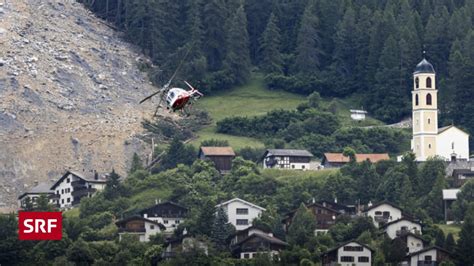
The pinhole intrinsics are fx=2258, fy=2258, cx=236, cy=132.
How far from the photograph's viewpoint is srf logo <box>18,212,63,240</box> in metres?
121

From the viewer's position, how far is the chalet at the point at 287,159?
14262 centimetres

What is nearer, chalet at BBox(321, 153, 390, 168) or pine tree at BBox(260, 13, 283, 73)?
chalet at BBox(321, 153, 390, 168)

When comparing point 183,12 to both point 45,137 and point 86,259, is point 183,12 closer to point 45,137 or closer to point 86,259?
point 45,137

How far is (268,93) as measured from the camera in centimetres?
16062

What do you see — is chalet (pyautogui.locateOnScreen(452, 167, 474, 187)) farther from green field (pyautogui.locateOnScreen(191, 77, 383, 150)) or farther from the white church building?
green field (pyautogui.locateOnScreen(191, 77, 383, 150))

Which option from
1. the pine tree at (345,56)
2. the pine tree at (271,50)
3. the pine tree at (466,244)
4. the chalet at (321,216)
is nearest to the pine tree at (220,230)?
the chalet at (321,216)

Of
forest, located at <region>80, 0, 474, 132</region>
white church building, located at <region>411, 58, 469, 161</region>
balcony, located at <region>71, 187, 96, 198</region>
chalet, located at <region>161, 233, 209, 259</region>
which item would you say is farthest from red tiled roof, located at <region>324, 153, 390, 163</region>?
chalet, located at <region>161, 233, 209, 259</region>

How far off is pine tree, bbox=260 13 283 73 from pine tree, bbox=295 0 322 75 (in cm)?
149

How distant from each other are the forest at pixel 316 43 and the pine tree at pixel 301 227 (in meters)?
28.8

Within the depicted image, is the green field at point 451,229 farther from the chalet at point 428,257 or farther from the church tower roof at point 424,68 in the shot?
the church tower roof at point 424,68

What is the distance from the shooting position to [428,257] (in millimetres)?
123000

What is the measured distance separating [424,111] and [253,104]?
14552 millimetres

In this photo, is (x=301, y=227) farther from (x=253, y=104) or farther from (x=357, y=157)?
(x=253, y=104)

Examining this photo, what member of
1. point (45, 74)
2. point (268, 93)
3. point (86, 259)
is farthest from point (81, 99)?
point (86, 259)
